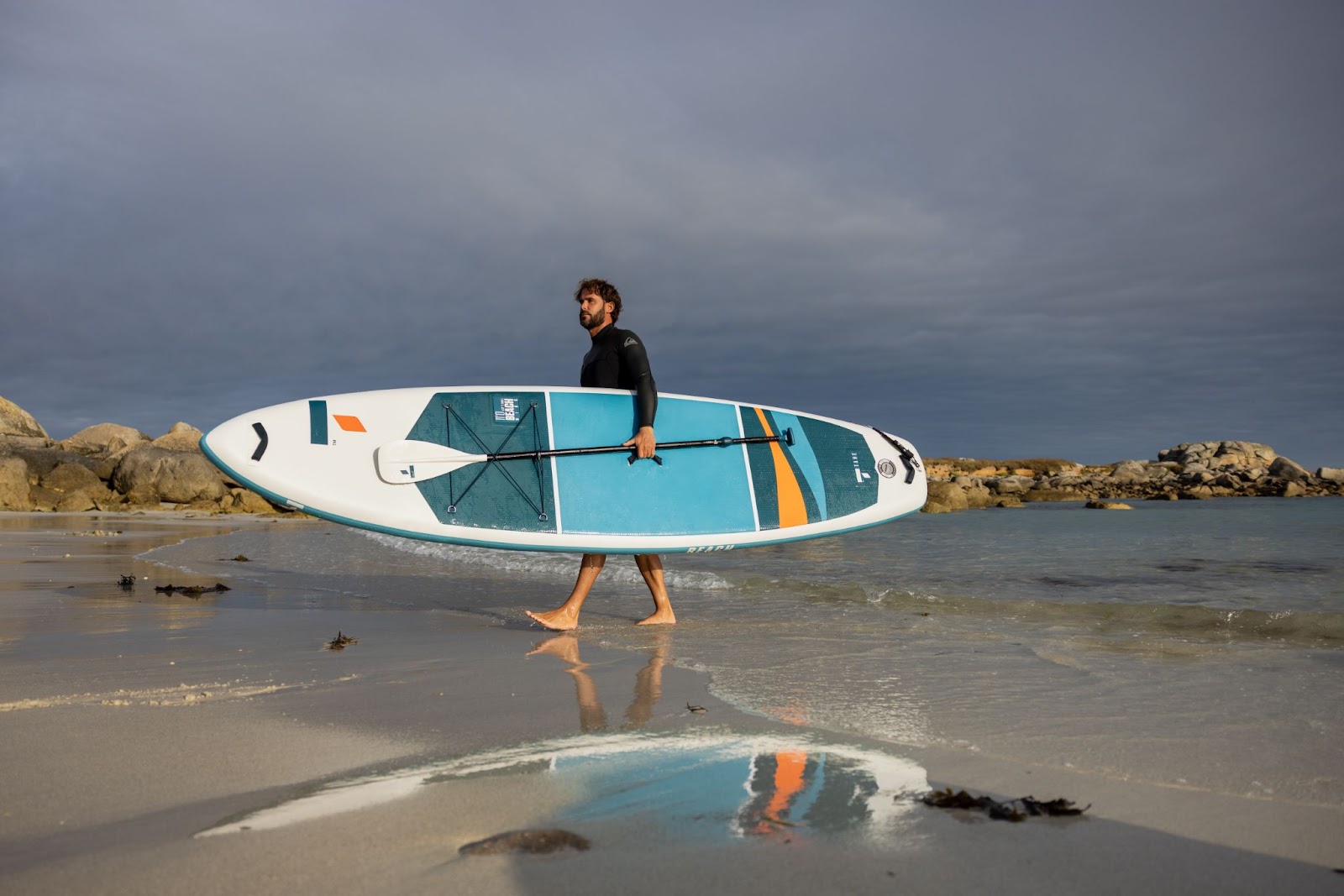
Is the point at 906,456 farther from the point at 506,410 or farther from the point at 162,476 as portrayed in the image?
the point at 162,476

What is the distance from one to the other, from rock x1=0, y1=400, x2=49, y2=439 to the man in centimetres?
2880

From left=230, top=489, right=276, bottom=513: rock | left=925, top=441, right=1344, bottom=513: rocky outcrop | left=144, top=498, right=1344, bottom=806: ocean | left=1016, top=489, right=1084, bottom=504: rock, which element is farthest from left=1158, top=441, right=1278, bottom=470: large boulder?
left=230, top=489, right=276, bottom=513: rock

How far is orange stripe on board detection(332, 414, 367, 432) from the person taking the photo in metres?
5.52

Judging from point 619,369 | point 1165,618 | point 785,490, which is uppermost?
point 619,369

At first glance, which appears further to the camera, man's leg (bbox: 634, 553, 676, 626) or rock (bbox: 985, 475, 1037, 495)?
rock (bbox: 985, 475, 1037, 495)

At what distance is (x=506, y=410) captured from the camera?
5836mm

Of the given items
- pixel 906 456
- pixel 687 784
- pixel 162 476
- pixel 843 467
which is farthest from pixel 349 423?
pixel 162 476

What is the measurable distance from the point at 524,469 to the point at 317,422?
1262 millimetres

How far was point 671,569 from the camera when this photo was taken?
9.20 m

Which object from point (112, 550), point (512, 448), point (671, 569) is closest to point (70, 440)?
point (112, 550)

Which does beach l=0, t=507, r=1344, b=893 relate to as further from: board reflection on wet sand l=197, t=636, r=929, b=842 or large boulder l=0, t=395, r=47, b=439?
large boulder l=0, t=395, r=47, b=439

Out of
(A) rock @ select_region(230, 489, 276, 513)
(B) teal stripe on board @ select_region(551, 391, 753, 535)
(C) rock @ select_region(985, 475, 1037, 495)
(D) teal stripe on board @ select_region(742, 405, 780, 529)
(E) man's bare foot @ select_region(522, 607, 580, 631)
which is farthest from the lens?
(C) rock @ select_region(985, 475, 1037, 495)

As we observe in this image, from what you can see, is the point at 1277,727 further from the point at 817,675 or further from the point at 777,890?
the point at 777,890

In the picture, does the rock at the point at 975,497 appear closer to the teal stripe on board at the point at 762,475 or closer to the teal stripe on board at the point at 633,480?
the teal stripe on board at the point at 762,475
